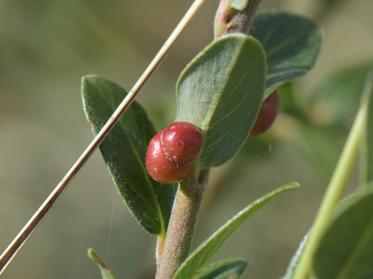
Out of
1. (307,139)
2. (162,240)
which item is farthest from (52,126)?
(162,240)

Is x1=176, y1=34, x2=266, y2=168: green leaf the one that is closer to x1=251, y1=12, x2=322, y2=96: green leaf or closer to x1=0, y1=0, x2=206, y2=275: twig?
x1=0, y1=0, x2=206, y2=275: twig

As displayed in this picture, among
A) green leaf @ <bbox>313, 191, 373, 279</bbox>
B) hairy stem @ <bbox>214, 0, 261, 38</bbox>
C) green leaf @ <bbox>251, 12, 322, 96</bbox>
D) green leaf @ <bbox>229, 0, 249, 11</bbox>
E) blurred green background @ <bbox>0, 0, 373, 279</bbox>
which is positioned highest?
green leaf @ <bbox>229, 0, 249, 11</bbox>

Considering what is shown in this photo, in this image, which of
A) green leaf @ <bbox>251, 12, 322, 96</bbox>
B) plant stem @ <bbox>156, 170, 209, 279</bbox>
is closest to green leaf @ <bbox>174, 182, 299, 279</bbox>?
plant stem @ <bbox>156, 170, 209, 279</bbox>

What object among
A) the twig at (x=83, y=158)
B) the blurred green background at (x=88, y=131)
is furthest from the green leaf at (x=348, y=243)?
the blurred green background at (x=88, y=131)

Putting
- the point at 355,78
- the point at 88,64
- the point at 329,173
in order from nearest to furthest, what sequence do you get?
1. the point at 329,173
2. the point at 355,78
3. the point at 88,64

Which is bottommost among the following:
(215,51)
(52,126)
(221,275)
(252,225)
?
(252,225)

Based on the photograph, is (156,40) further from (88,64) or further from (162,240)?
(162,240)

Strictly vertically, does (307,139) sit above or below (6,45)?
below

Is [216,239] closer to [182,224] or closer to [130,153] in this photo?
[182,224]
